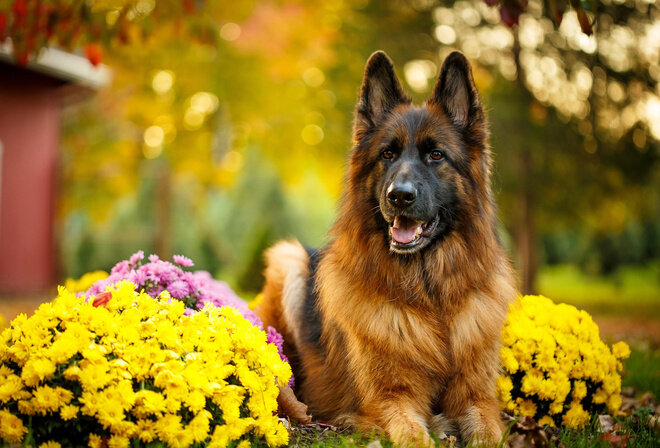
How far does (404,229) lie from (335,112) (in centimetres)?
1078

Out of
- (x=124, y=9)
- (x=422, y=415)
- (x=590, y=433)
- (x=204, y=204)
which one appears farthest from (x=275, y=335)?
(x=204, y=204)

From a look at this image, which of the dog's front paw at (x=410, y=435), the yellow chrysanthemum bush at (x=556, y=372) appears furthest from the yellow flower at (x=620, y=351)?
the dog's front paw at (x=410, y=435)

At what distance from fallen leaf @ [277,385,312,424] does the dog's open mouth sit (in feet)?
3.47

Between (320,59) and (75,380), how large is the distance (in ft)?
47.2

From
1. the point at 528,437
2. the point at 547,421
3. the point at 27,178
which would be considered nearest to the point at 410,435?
the point at 528,437

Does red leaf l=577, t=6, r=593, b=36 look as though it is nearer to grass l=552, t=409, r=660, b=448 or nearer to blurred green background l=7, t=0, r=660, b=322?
grass l=552, t=409, r=660, b=448

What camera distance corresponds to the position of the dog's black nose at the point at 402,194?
10.6 ft

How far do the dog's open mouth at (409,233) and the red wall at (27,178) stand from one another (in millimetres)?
11166

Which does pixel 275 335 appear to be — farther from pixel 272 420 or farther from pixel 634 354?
pixel 634 354

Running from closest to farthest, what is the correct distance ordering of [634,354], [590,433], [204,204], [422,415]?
[422,415], [590,433], [634,354], [204,204]

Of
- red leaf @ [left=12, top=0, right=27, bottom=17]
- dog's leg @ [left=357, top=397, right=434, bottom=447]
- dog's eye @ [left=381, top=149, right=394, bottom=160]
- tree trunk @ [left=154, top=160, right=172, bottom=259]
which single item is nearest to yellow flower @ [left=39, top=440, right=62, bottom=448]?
dog's leg @ [left=357, top=397, right=434, bottom=447]

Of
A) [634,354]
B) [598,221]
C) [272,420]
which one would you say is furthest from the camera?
[598,221]

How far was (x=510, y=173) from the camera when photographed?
12.5m

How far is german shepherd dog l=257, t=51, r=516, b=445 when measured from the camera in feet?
10.9
